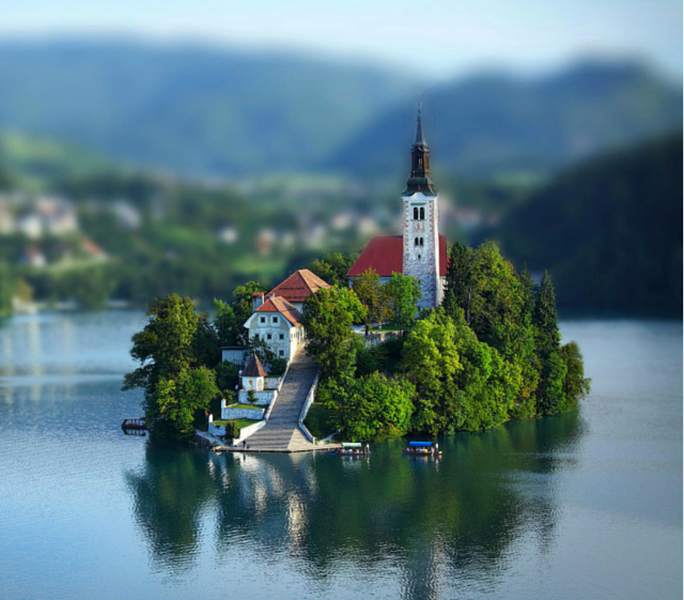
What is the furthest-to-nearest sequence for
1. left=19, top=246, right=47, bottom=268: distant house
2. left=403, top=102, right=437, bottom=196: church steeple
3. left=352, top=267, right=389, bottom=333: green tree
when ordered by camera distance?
left=403, top=102, right=437, bottom=196: church steeple → left=352, top=267, right=389, bottom=333: green tree → left=19, top=246, right=47, bottom=268: distant house

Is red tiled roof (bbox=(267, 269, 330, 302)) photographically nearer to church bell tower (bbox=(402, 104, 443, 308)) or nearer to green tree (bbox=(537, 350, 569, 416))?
church bell tower (bbox=(402, 104, 443, 308))

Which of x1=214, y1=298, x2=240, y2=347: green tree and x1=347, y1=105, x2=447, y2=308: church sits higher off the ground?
x1=347, y1=105, x2=447, y2=308: church

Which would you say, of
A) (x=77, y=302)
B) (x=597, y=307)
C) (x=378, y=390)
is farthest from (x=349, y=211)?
(x=597, y=307)

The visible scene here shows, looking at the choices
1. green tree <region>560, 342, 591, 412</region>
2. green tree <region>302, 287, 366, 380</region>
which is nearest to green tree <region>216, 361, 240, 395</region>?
green tree <region>302, 287, 366, 380</region>

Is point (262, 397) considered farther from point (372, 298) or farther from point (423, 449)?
point (372, 298)

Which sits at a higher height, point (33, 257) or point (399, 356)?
point (33, 257)

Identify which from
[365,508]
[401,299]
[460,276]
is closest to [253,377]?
[401,299]
